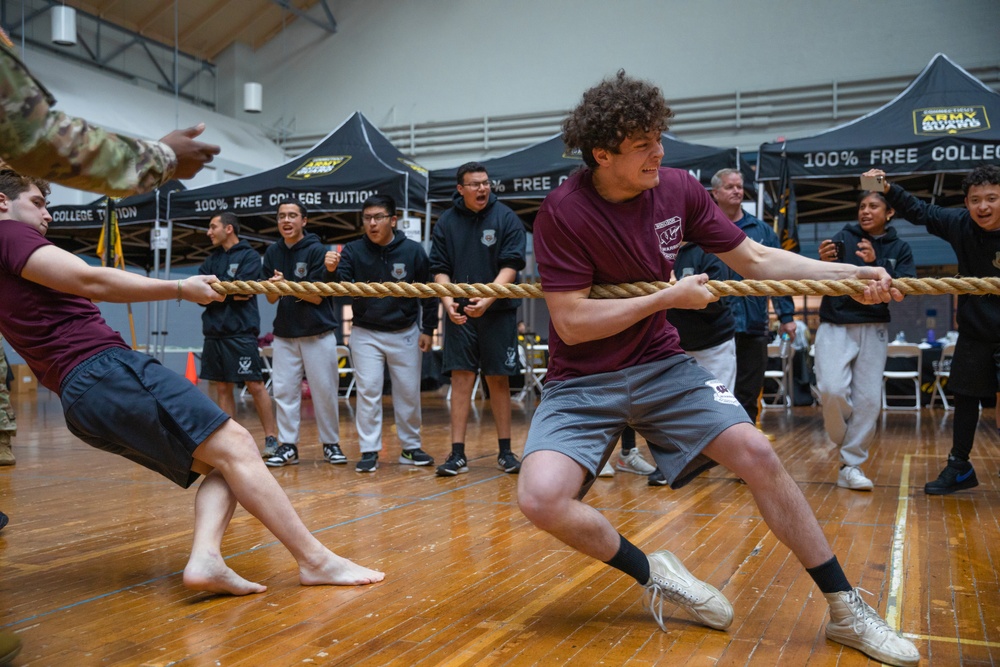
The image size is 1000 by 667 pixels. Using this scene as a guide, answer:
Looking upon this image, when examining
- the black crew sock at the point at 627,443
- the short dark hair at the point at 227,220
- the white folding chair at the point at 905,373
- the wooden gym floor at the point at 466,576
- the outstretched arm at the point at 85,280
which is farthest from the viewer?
the white folding chair at the point at 905,373

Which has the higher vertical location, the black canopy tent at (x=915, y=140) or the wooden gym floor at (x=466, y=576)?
the black canopy tent at (x=915, y=140)

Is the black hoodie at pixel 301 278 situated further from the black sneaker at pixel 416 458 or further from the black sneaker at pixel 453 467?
the black sneaker at pixel 453 467

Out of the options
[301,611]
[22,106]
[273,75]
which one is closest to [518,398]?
[301,611]

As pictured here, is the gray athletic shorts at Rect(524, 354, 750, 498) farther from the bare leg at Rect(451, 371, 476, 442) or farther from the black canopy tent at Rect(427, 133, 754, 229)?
the black canopy tent at Rect(427, 133, 754, 229)

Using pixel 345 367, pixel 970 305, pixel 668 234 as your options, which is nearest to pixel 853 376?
pixel 970 305

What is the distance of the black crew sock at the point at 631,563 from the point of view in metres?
2.42

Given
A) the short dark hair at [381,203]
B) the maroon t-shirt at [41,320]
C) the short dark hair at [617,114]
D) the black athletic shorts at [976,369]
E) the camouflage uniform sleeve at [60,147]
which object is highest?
the short dark hair at [381,203]

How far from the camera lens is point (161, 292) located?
2.54 m

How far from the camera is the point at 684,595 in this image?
2.38m

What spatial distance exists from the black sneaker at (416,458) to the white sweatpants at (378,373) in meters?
0.25

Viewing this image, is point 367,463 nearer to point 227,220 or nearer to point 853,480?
point 227,220

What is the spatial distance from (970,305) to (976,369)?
326 mm

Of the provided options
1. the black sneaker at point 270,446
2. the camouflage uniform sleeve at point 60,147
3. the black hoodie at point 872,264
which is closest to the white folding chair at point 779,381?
the black hoodie at point 872,264

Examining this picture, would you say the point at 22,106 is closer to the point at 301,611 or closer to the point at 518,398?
the point at 301,611
